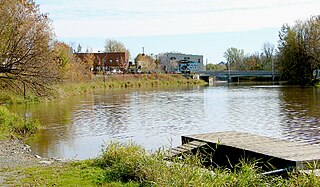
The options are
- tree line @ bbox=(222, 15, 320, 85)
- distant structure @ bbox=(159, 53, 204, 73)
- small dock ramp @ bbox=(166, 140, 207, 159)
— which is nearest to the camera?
small dock ramp @ bbox=(166, 140, 207, 159)

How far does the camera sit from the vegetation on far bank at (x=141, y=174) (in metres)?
7.84

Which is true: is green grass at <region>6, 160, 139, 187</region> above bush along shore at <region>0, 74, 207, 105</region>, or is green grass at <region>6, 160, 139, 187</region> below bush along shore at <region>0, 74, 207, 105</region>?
below

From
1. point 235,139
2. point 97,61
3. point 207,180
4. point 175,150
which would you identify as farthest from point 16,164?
point 97,61

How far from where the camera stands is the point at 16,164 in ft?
37.7

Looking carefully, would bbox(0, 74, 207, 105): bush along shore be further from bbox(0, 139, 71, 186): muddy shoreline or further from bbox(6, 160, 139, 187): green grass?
bbox(6, 160, 139, 187): green grass

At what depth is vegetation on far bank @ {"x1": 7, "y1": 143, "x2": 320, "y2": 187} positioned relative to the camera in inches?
309

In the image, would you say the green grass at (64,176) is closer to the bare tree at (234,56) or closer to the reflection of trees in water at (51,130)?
the reflection of trees in water at (51,130)

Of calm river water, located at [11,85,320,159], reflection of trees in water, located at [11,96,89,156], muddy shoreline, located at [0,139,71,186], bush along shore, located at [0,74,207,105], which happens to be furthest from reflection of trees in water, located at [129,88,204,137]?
bush along shore, located at [0,74,207,105]

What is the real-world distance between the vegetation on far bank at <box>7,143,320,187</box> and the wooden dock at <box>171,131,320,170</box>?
59.8 inches

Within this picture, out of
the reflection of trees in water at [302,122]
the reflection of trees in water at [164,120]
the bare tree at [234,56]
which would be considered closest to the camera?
the reflection of trees in water at [302,122]

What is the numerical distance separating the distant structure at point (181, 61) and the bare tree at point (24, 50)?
323ft

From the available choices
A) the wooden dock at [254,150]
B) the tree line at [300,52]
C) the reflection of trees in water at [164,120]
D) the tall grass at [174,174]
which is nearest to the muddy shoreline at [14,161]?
the tall grass at [174,174]

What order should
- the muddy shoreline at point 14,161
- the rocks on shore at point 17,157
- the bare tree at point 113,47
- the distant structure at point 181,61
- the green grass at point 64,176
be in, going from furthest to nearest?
the distant structure at point 181,61 → the bare tree at point 113,47 → the rocks on shore at point 17,157 → the muddy shoreline at point 14,161 → the green grass at point 64,176

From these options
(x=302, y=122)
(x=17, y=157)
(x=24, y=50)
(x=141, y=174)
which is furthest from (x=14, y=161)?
(x=302, y=122)
